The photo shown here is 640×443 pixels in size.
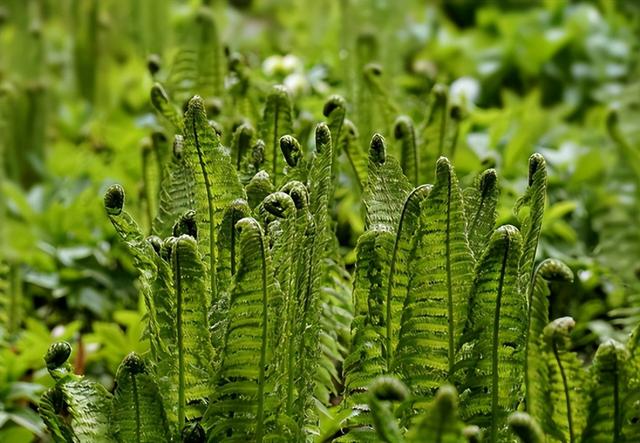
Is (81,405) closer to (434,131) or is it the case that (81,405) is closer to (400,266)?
(400,266)

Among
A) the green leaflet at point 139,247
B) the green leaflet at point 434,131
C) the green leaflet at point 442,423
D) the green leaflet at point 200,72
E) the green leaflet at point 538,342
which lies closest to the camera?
the green leaflet at point 442,423

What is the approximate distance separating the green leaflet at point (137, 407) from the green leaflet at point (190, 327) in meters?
0.03

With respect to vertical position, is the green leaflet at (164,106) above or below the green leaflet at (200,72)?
below

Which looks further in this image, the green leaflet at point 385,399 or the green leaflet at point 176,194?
the green leaflet at point 176,194

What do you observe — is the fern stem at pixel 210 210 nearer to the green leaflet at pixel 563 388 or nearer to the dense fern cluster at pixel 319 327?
the dense fern cluster at pixel 319 327

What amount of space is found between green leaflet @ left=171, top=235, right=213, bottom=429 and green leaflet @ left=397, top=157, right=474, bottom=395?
0.20 meters

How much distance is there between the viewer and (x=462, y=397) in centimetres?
90

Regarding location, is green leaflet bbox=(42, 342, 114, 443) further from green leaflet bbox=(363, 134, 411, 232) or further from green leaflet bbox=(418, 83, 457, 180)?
green leaflet bbox=(418, 83, 457, 180)

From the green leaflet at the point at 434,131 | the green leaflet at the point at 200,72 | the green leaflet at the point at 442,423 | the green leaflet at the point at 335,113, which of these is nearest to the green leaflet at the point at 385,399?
the green leaflet at the point at 442,423

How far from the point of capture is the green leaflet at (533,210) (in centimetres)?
90

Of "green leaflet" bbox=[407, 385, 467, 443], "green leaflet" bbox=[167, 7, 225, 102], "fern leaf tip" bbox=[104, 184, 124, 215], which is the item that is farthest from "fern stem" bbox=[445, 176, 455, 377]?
"green leaflet" bbox=[167, 7, 225, 102]

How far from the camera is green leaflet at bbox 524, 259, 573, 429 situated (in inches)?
31.3

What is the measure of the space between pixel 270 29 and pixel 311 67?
1169mm

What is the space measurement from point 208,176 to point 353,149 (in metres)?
0.35
